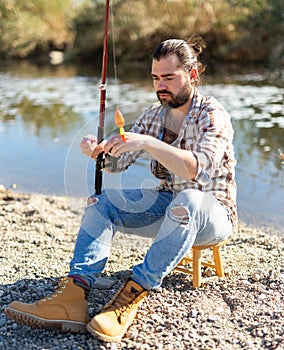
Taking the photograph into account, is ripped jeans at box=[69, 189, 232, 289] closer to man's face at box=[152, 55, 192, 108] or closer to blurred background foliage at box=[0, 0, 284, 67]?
man's face at box=[152, 55, 192, 108]

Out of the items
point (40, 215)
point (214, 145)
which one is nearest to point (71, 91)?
point (40, 215)

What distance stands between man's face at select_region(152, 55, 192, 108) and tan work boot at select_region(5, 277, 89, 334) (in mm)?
984

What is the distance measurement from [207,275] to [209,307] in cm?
42

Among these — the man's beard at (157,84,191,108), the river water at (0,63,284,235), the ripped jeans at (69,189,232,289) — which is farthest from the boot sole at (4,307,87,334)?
the man's beard at (157,84,191,108)

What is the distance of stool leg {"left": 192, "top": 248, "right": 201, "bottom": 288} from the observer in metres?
2.80

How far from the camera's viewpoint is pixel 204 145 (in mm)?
2576

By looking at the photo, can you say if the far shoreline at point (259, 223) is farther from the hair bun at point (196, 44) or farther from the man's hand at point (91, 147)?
the hair bun at point (196, 44)

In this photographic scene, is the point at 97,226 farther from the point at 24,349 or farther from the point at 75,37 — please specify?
the point at 75,37

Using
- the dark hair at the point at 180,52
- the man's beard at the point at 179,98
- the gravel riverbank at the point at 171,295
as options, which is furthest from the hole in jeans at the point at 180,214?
the dark hair at the point at 180,52


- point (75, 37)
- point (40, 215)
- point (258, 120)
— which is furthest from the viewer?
point (75, 37)

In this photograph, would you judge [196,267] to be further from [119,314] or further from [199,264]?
[119,314]

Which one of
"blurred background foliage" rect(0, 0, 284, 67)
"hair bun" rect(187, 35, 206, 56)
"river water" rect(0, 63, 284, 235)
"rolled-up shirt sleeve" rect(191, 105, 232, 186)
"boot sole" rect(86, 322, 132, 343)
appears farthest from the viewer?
"blurred background foliage" rect(0, 0, 284, 67)

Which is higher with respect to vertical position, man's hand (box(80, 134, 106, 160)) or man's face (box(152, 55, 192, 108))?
man's face (box(152, 55, 192, 108))

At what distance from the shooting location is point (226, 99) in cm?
976
